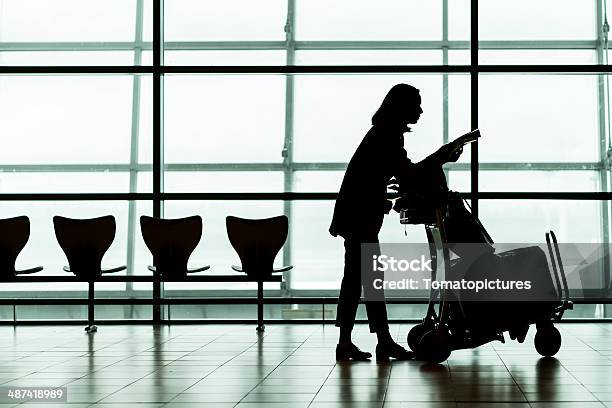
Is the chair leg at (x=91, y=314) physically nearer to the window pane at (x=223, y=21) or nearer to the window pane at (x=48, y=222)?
the window pane at (x=48, y=222)

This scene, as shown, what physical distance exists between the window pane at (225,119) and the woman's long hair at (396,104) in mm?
3831

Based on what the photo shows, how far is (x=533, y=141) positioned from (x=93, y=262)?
407 centimetres

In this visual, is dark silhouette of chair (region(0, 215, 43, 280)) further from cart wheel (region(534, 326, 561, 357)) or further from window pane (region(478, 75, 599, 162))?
window pane (region(478, 75, 599, 162))

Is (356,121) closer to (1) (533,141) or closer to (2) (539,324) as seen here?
(1) (533,141)

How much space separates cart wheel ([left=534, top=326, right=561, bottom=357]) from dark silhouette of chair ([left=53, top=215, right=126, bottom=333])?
3.10 metres

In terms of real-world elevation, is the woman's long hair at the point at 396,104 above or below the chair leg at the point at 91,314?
above

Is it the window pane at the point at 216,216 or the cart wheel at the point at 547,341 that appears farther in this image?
the window pane at the point at 216,216

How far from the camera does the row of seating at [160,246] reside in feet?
21.4

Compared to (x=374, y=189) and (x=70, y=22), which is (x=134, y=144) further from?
(x=374, y=189)

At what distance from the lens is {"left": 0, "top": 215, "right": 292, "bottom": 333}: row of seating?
6.54 metres

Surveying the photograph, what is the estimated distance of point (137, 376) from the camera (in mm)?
4125

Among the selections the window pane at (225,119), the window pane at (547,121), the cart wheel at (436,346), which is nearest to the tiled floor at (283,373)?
the cart wheel at (436,346)

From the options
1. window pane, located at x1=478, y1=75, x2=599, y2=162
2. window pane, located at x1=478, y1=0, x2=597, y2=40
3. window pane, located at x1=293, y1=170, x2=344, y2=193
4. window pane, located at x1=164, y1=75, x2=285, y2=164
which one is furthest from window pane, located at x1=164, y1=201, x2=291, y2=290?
window pane, located at x1=478, y1=0, x2=597, y2=40

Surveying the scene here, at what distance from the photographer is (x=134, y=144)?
28.5 ft
